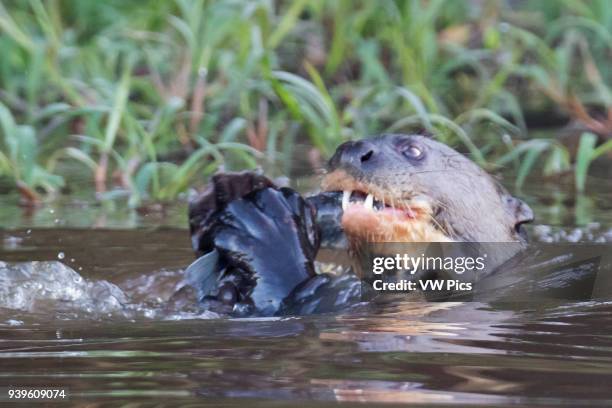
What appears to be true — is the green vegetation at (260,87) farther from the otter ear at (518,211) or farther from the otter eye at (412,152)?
the otter eye at (412,152)

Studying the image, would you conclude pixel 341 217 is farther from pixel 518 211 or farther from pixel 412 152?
pixel 518 211

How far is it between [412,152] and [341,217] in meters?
0.21

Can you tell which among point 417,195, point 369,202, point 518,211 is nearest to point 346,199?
point 369,202

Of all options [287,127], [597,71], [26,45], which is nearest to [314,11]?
[287,127]

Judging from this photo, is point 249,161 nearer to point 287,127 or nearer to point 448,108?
point 287,127

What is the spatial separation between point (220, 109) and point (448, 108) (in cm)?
99

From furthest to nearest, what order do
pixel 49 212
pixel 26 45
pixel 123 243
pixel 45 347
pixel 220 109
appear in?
pixel 220 109 → pixel 26 45 → pixel 49 212 → pixel 123 243 → pixel 45 347

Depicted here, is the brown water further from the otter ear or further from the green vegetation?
the green vegetation

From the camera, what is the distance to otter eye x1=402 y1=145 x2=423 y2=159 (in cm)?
280

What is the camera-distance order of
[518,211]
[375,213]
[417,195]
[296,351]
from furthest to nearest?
[518,211]
[417,195]
[375,213]
[296,351]

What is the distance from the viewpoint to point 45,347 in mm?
2180

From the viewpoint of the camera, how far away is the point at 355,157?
2.62m

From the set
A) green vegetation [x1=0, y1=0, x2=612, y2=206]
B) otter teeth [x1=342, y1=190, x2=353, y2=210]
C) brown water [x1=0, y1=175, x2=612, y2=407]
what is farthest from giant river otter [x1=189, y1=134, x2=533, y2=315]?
green vegetation [x1=0, y1=0, x2=612, y2=206]

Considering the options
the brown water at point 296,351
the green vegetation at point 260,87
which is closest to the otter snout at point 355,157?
the brown water at point 296,351
